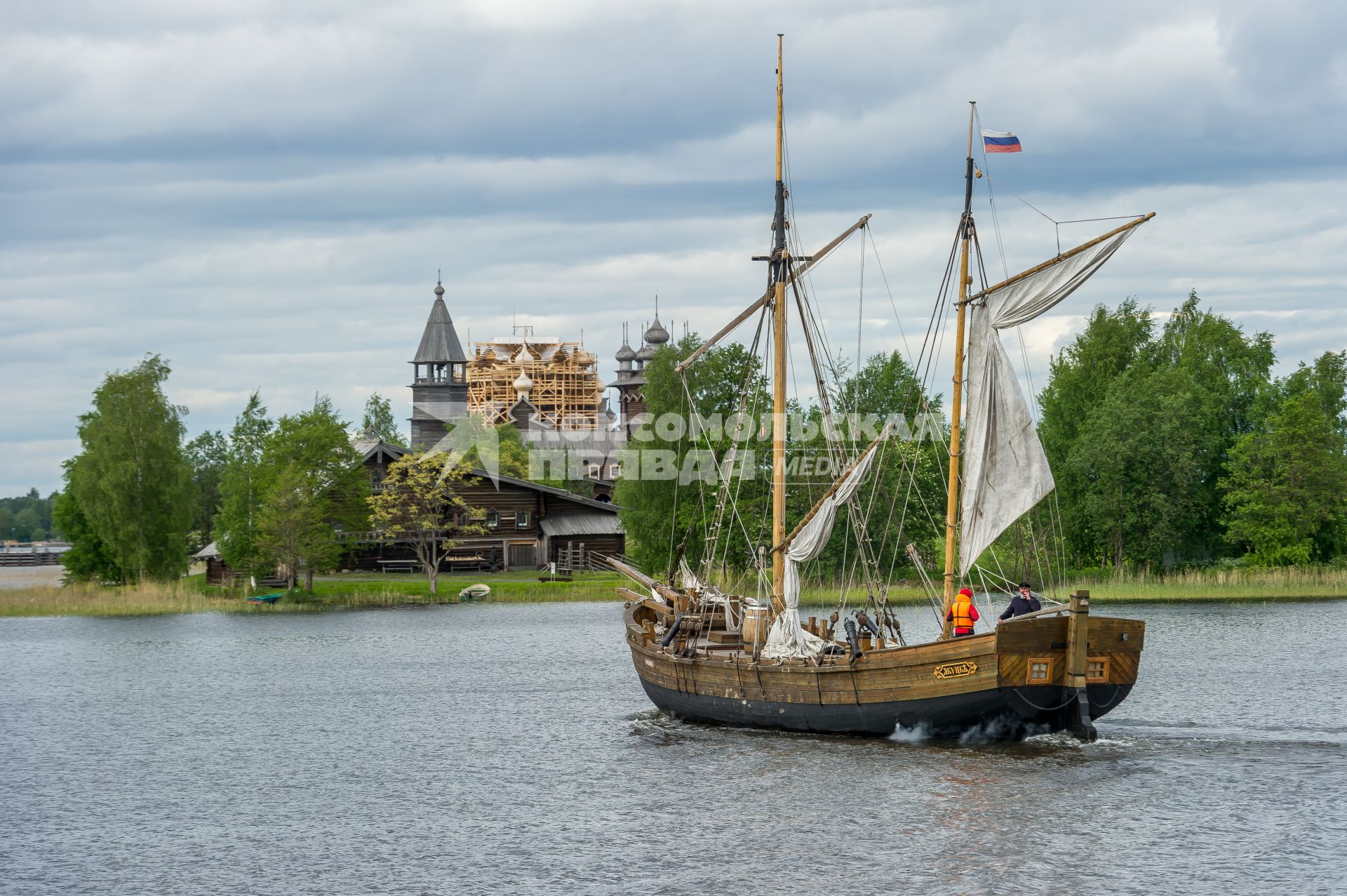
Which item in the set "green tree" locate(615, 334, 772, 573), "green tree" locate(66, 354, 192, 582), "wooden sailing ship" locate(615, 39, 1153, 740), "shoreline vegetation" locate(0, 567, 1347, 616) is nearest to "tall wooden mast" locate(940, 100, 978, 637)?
"wooden sailing ship" locate(615, 39, 1153, 740)

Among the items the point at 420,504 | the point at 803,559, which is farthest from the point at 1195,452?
the point at 803,559

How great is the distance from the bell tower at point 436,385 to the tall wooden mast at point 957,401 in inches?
4859

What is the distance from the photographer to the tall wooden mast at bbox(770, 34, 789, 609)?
35156 mm

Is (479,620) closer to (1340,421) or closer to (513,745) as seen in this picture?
(513,745)

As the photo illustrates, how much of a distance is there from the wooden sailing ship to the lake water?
840mm

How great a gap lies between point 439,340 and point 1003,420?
131 m

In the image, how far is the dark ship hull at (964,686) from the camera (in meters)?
28.2

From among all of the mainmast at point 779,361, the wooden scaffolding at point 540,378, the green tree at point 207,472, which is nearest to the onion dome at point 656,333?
the wooden scaffolding at point 540,378

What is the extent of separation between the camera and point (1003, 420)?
102 feet

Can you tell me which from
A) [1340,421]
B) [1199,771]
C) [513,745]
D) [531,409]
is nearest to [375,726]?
[513,745]

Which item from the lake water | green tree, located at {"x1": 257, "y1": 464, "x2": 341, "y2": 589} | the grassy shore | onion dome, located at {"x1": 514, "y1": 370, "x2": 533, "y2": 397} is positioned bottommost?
the lake water

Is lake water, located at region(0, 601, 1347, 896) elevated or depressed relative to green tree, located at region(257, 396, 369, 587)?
depressed

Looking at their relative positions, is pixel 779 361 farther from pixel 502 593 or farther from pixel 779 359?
pixel 502 593

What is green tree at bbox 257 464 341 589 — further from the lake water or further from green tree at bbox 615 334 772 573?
the lake water
